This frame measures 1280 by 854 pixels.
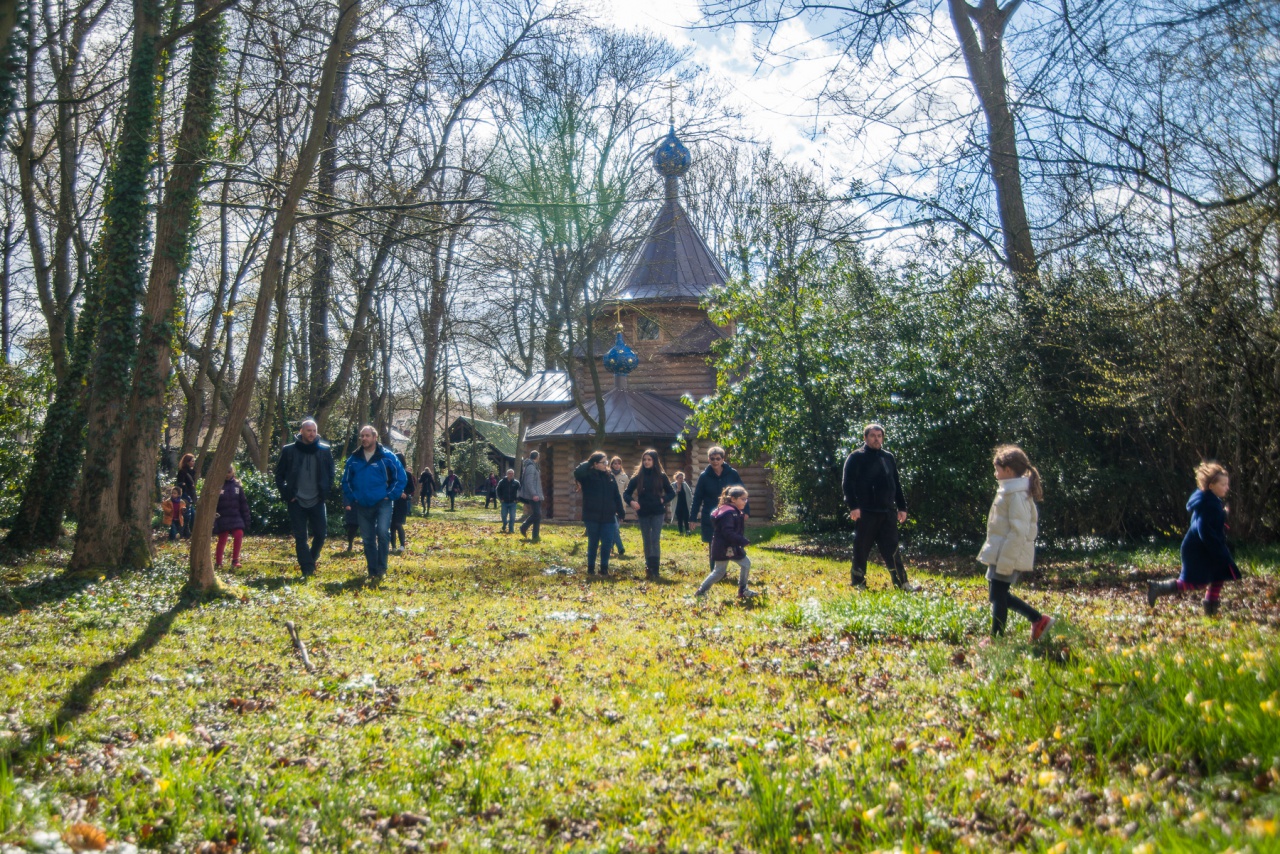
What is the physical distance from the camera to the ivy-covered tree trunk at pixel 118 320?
10922mm

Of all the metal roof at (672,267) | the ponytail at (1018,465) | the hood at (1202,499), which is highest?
the metal roof at (672,267)

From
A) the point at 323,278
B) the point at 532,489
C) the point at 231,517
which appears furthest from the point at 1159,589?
the point at 323,278

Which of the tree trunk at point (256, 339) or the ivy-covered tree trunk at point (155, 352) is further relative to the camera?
the ivy-covered tree trunk at point (155, 352)

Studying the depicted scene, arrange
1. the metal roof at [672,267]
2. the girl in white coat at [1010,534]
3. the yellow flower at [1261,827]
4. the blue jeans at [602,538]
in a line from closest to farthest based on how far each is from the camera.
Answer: the yellow flower at [1261,827] < the girl in white coat at [1010,534] < the blue jeans at [602,538] < the metal roof at [672,267]

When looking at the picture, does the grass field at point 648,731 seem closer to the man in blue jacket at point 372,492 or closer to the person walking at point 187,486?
the man in blue jacket at point 372,492

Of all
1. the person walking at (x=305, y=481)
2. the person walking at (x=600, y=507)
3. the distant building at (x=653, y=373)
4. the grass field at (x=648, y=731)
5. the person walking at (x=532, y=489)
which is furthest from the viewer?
the distant building at (x=653, y=373)

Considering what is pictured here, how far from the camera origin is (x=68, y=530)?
18.0 meters

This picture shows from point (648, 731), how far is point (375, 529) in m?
7.82

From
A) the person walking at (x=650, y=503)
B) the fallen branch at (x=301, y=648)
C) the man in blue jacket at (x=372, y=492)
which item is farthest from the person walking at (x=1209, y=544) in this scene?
the man in blue jacket at (x=372, y=492)

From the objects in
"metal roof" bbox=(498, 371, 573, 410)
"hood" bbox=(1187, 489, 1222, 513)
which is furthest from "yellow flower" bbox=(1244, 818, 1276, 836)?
"metal roof" bbox=(498, 371, 573, 410)

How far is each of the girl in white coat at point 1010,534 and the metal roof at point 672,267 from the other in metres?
27.1

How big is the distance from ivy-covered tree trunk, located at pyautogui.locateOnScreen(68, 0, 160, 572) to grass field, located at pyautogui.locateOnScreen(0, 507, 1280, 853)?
6.28 feet

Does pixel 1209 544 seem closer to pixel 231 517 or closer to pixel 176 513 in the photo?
pixel 231 517

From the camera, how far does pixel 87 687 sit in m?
6.05
